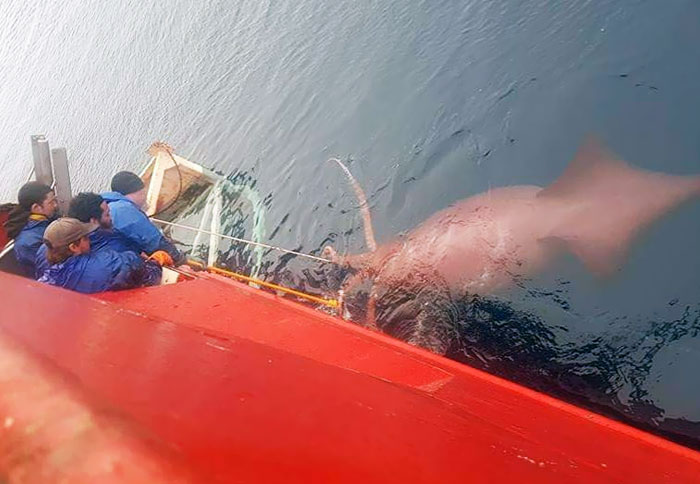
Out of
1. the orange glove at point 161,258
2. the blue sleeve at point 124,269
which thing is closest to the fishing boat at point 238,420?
the blue sleeve at point 124,269

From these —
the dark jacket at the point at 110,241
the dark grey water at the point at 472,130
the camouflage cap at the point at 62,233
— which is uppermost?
the dark grey water at the point at 472,130

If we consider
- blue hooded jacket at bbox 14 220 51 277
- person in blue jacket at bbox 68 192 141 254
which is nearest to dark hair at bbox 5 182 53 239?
blue hooded jacket at bbox 14 220 51 277

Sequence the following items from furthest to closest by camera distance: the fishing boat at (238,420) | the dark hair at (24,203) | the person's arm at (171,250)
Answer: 1. the person's arm at (171,250)
2. the dark hair at (24,203)
3. the fishing boat at (238,420)

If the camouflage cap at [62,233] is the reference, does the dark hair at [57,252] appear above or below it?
below

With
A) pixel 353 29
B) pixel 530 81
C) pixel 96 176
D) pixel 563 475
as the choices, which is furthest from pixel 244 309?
pixel 96 176

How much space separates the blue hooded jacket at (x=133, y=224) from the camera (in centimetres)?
623

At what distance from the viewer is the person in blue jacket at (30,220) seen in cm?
578

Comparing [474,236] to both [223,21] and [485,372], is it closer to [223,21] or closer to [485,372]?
[485,372]

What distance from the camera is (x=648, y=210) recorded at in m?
4.56

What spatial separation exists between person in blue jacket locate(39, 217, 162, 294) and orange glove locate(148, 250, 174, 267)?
78cm

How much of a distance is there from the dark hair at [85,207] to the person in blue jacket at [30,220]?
461 millimetres

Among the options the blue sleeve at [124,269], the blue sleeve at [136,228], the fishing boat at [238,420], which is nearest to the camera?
the fishing boat at [238,420]

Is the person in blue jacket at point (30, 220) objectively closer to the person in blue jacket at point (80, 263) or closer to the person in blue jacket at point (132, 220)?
the person in blue jacket at point (132, 220)

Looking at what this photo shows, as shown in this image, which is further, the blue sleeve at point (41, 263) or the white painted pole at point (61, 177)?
the white painted pole at point (61, 177)
